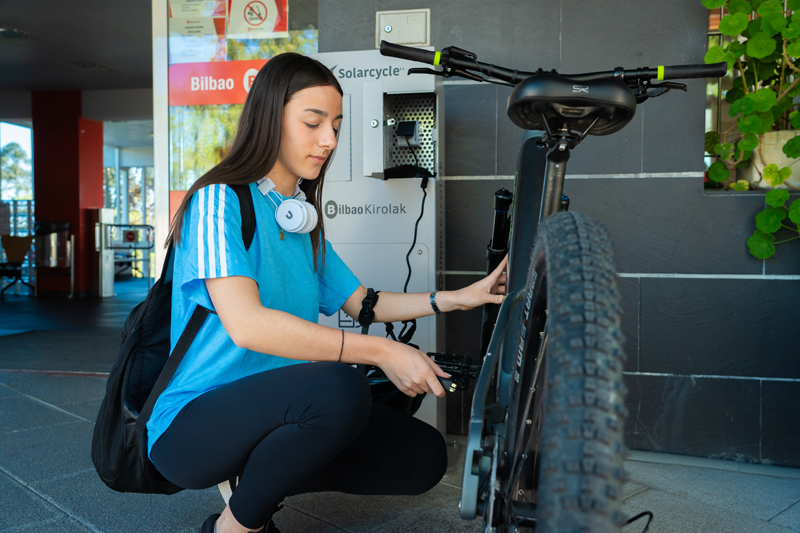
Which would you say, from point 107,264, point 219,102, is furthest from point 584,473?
point 107,264

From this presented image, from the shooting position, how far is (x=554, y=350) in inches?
24.2

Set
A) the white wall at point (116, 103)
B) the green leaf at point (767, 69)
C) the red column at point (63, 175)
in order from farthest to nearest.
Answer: the white wall at point (116, 103) → the red column at point (63, 175) → the green leaf at point (767, 69)

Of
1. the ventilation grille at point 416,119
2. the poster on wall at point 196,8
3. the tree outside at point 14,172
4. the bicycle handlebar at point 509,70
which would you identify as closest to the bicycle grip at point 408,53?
the bicycle handlebar at point 509,70

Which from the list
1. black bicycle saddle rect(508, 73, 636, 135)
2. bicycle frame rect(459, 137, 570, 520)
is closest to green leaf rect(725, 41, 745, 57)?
bicycle frame rect(459, 137, 570, 520)

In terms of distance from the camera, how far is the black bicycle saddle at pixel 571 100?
964 mm

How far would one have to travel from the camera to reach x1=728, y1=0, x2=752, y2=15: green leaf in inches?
85.5

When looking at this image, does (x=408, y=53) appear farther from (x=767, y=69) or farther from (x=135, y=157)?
(x=135, y=157)

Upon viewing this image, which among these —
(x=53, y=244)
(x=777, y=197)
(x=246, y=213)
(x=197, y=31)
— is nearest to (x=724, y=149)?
(x=777, y=197)

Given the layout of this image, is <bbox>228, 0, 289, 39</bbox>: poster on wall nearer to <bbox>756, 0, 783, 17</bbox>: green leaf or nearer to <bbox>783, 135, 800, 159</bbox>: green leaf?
<bbox>756, 0, 783, 17</bbox>: green leaf

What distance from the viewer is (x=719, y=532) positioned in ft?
5.65

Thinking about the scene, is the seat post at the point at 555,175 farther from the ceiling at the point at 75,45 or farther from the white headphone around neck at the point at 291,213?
the ceiling at the point at 75,45

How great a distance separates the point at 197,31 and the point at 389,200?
175cm

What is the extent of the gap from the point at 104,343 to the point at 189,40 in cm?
277

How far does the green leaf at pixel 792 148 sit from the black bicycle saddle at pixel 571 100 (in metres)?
1.54
